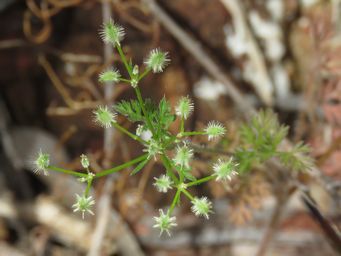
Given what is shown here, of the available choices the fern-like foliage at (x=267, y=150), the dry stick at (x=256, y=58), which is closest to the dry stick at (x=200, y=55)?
the dry stick at (x=256, y=58)

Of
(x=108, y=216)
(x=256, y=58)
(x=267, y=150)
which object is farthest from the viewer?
(x=256, y=58)

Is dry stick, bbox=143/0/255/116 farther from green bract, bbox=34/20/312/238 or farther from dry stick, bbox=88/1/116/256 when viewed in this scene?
green bract, bbox=34/20/312/238

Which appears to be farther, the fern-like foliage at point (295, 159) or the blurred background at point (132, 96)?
the blurred background at point (132, 96)

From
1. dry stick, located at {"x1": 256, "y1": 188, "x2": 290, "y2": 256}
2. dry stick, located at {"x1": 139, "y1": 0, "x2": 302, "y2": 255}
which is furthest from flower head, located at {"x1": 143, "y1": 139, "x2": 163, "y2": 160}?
dry stick, located at {"x1": 139, "y1": 0, "x2": 302, "y2": 255}

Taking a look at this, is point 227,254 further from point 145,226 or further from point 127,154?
point 127,154

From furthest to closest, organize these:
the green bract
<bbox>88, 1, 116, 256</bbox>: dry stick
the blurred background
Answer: the blurred background, <bbox>88, 1, 116, 256</bbox>: dry stick, the green bract

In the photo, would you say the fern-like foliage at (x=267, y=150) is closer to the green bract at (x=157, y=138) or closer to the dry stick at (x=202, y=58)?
the green bract at (x=157, y=138)

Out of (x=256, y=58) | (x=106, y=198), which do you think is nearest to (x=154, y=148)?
(x=106, y=198)

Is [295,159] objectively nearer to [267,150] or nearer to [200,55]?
[267,150]

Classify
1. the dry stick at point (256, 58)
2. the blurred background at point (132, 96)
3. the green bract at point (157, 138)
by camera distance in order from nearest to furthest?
the green bract at point (157, 138), the blurred background at point (132, 96), the dry stick at point (256, 58)
